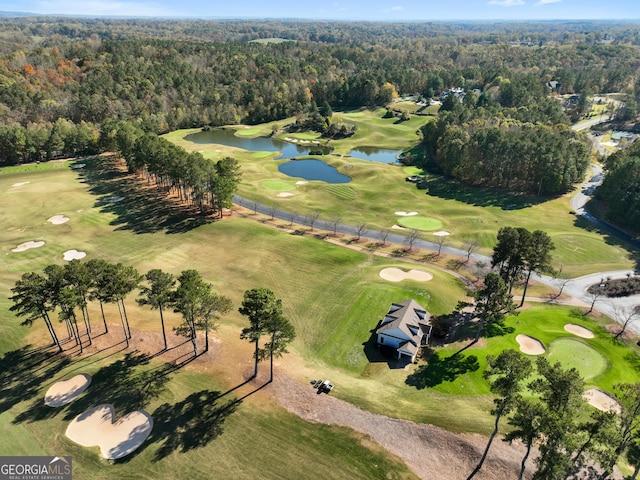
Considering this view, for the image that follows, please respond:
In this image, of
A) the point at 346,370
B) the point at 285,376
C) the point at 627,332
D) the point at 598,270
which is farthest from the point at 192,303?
the point at 598,270

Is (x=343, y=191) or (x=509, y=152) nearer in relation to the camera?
(x=509, y=152)

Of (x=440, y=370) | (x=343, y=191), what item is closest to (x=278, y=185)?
(x=343, y=191)

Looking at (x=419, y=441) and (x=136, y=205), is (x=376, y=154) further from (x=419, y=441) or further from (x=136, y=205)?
(x=419, y=441)

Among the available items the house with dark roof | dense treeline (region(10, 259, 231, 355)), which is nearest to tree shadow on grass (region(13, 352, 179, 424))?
dense treeline (region(10, 259, 231, 355))

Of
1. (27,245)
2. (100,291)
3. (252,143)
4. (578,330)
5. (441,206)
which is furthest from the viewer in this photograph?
(252,143)

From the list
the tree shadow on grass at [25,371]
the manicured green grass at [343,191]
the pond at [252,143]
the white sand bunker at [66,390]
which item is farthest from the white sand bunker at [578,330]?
the pond at [252,143]

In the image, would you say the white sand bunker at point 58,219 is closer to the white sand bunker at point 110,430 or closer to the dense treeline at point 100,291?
the dense treeline at point 100,291
